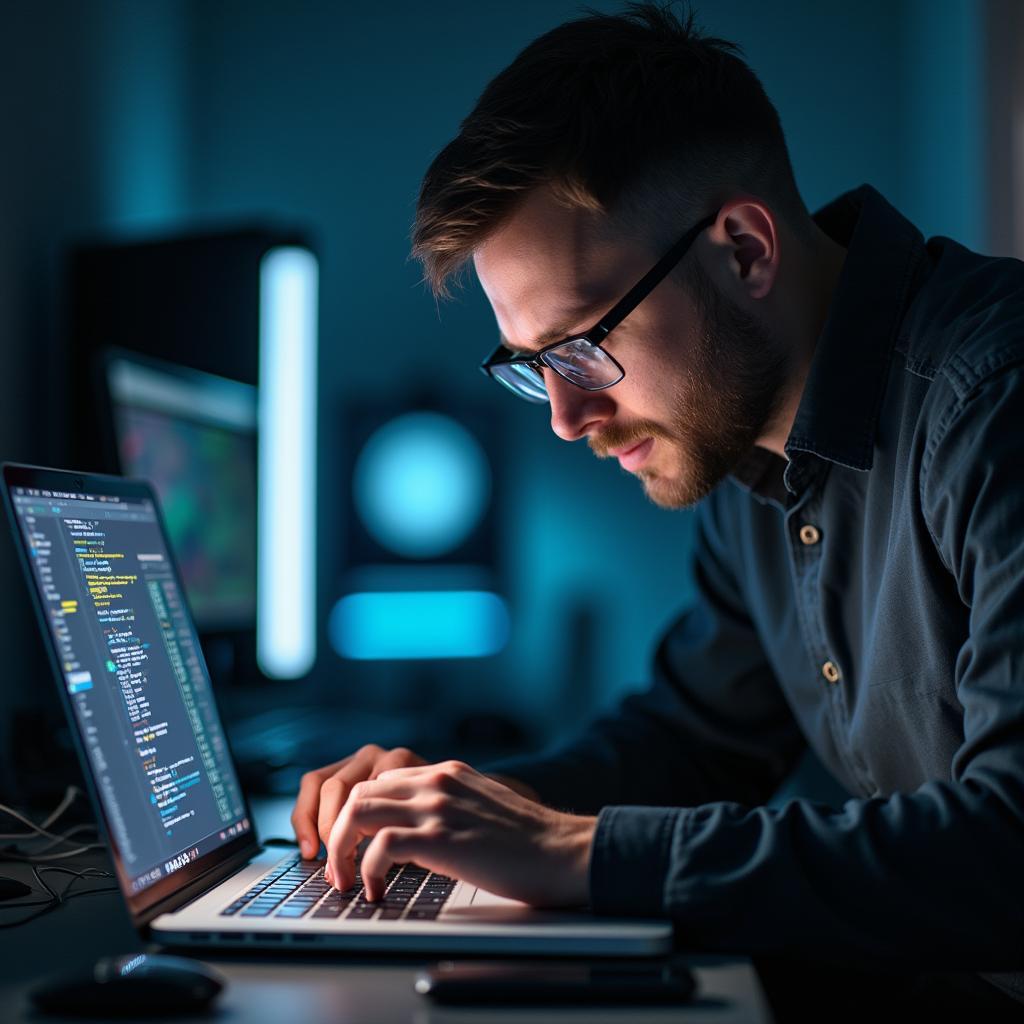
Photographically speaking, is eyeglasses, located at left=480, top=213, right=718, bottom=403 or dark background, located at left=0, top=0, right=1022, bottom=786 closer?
eyeglasses, located at left=480, top=213, right=718, bottom=403

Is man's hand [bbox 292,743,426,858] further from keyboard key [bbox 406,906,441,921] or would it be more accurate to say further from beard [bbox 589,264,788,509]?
beard [bbox 589,264,788,509]

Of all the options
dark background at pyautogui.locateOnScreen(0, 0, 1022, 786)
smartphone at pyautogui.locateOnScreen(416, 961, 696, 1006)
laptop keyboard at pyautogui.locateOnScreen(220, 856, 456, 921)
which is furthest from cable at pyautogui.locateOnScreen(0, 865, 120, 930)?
dark background at pyautogui.locateOnScreen(0, 0, 1022, 786)

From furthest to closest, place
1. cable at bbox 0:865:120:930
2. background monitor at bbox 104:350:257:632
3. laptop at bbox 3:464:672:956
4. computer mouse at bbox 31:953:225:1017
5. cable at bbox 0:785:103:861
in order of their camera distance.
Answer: background monitor at bbox 104:350:257:632 < cable at bbox 0:785:103:861 < cable at bbox 0:865:120:930 < laptop at bbox 3:464:672:956 < computer mouse at bbox 31:953:225:1017

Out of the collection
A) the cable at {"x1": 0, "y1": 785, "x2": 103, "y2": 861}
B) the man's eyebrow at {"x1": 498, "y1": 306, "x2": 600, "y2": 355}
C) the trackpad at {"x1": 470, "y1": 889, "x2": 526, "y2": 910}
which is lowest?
the cable at {"x1": 0, "y1": 785, "x2": 103, "y2": 861}

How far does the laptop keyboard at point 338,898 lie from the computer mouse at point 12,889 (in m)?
0.19

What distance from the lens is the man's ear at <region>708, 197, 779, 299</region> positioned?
3.45 ft

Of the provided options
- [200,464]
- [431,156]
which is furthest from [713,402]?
[431,156]

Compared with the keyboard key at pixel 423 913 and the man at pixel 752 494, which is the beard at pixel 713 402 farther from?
the keyboard key at pixel 423 913

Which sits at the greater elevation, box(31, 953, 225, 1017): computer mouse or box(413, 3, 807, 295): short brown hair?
box(413, 3, 807, 295): short brown hair

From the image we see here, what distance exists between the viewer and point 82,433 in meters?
1.67

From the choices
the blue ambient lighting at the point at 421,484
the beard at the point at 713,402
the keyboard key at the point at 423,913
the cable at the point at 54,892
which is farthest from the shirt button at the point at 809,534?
the blue ambient lighting at the point at 421,484

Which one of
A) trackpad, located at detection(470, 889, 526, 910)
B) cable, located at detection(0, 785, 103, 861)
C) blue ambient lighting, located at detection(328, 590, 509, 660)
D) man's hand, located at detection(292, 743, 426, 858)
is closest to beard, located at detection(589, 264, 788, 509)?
man's hand, located at detection(292, 743, 426, 858)

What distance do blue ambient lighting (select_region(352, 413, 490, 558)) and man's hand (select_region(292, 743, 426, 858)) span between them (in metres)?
1.88

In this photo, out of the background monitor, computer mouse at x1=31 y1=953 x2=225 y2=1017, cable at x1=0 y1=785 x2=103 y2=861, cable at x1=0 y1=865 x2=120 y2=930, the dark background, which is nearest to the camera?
computer mouse at x1=31 y1=953 x2=225 y2=1017
